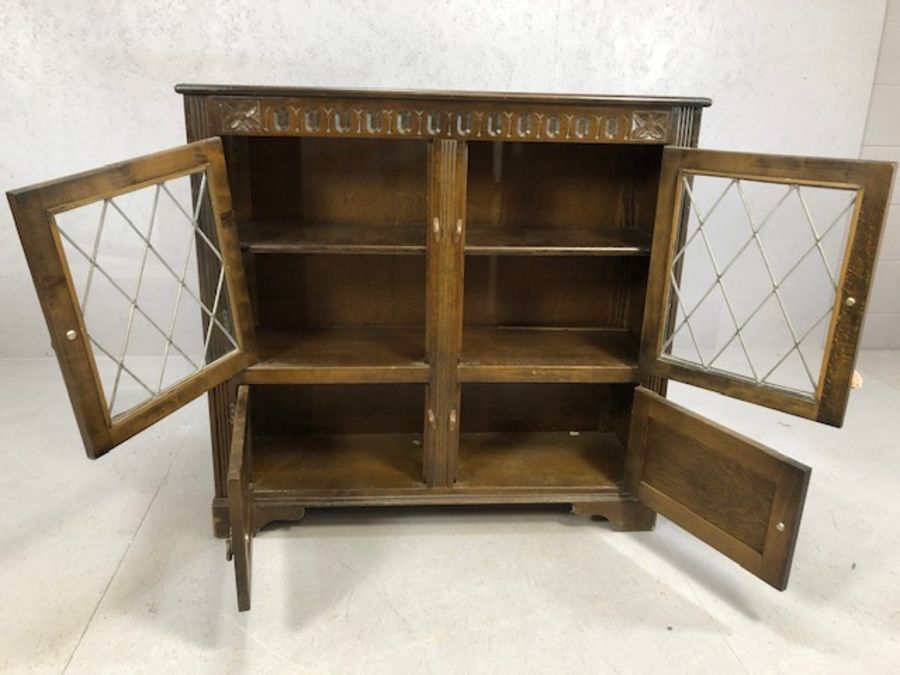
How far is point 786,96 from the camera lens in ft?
10.5

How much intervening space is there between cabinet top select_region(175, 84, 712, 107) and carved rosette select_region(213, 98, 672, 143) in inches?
0.8

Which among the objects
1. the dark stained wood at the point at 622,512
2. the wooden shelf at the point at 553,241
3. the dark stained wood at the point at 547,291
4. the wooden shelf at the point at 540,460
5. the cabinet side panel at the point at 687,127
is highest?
the cabinet side panel at the point at 687,127

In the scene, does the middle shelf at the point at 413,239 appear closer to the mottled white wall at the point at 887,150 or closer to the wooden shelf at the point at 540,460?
the wooden shelf at the point at 540,460

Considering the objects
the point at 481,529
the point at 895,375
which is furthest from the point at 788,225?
the point at 481,529

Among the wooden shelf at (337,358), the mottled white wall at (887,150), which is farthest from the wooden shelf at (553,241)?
the mottled white wall at (887,150)

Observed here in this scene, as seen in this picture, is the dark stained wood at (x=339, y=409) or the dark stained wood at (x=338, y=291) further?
the dark stained wood at (x=339, y=409)

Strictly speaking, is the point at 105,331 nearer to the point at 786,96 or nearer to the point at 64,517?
the point at 64,517

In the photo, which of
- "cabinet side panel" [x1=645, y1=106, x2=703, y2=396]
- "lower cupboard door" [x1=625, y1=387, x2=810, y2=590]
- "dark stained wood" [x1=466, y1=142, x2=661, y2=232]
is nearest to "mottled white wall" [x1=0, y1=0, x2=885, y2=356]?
"dark stained wood" [x1=466, y1=142, x2=661, y2=232]

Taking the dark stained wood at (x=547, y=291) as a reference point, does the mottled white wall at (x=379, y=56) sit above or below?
above

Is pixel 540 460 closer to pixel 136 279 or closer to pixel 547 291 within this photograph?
pixel 547 291

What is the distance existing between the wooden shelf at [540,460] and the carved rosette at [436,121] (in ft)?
3.12

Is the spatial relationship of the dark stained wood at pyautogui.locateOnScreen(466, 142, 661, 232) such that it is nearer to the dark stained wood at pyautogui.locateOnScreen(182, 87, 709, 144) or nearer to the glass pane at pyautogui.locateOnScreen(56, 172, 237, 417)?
the dark stained wood at pyautogui.locateOnScreen(182, 87, 709, 144)

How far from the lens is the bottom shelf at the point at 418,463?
2102 mm

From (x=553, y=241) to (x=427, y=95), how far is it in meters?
0.54
